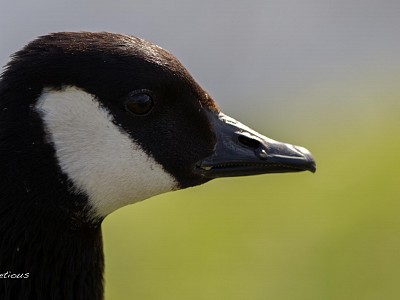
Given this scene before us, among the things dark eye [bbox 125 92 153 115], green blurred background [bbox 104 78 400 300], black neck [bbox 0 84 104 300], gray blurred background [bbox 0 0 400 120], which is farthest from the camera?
gray blurred background [bbox 0 0 400 120]

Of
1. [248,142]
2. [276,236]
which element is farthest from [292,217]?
[248,142]

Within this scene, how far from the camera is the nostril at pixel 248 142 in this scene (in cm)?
362

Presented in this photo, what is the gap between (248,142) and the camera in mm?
3631

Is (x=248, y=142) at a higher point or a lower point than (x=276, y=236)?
higher

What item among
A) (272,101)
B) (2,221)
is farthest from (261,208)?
(2,221)

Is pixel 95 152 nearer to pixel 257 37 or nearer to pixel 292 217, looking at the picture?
pixel 292 217

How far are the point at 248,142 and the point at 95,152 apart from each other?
1.89 feet

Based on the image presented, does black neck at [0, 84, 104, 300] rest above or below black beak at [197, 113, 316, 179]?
below

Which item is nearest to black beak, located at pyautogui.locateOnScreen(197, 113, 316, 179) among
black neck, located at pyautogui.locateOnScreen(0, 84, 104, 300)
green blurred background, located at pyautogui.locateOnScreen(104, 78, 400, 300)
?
black neck, located at pyautogui.locateOnScreen(0, 84, 104, 300)

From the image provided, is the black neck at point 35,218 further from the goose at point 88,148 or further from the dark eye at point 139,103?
the dark eye at point 139,103

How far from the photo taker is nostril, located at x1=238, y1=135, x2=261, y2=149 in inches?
143

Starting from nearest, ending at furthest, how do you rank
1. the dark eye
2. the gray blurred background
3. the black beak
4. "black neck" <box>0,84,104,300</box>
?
1. "black neck" <box>0,84,104,300</box>
2. the dark eye
3. the black beak
4. the gray blurred background

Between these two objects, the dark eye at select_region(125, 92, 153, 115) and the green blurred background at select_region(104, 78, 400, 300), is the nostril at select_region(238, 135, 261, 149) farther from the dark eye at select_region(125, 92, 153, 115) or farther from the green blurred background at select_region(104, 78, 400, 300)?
the green blurred background at select_region(104, 78, 400, 300)

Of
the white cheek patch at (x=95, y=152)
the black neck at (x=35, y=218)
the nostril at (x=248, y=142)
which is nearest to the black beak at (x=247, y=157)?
the nostril at (x=248, y=142)
